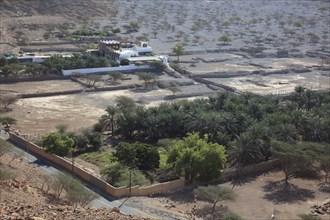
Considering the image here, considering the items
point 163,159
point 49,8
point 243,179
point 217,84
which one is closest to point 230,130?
point 243,179

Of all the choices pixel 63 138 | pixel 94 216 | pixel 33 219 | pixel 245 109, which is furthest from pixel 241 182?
pixel 33 219

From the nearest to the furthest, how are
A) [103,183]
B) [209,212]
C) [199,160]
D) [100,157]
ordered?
[209,212] → [103,183] → [199,160] → [100,157]

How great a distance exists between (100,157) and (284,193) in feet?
42.6

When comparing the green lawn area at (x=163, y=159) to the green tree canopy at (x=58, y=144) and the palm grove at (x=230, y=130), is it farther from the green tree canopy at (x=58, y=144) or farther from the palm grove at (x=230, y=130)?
the green tree canopy at (x=58, y=144)

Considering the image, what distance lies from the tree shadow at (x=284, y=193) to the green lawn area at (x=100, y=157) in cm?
1040

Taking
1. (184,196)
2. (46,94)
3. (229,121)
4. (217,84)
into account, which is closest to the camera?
(184,196)

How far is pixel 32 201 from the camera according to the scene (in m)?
22.0

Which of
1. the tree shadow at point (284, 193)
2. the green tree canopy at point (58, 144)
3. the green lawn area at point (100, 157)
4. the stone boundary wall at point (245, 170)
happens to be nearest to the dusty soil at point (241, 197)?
the tree shadow at point (284, 193)

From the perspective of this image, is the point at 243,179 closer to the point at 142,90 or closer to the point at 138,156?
the point at 138,156

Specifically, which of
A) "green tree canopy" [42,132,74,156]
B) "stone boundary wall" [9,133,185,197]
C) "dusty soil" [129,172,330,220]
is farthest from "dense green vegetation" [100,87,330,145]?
"stone boundary wall" [9,133,185,197]

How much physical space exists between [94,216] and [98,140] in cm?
2005

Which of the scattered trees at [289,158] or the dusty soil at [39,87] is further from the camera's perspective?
the dusty soil at [39,87]

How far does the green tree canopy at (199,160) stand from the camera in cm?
3247

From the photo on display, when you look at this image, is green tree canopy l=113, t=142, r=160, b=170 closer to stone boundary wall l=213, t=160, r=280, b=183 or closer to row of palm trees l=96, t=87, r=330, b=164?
stone boundary wall l=213, t=160, r=280, b=183
